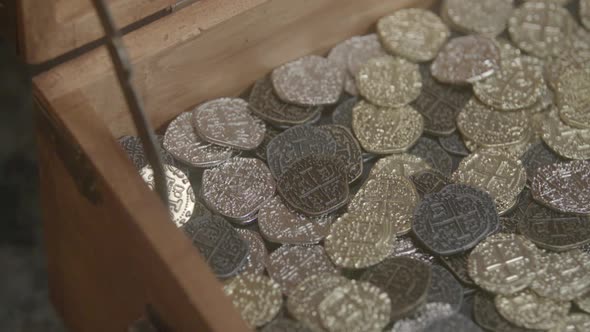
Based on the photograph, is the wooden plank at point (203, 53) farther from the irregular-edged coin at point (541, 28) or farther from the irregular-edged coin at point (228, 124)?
the irregular-edged coin at point (541, 28)

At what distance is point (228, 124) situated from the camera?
3.58 ft

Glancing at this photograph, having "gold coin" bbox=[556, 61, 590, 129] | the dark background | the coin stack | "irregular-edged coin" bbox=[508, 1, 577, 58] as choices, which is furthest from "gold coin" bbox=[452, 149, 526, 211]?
the dark background

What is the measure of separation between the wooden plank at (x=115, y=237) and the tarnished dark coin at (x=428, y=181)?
1.15ft

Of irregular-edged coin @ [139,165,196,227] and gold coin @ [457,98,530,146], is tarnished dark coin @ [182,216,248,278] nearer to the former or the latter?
irregular-edged coin @ [139,165,196,227]

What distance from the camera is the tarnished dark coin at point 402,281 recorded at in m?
0.94

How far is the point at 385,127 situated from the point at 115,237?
1.31ft

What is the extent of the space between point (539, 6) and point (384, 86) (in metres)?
0.30

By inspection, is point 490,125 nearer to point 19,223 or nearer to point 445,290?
point 445,290

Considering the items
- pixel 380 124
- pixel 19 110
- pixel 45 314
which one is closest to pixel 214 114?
pixel 380 124

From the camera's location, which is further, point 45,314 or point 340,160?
point 45,314

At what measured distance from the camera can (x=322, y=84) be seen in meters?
1.14

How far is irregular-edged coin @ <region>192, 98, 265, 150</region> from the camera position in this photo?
1.08 meters

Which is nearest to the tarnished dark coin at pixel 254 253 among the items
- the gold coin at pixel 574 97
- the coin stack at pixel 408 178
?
the coin stack at pixel 408 178

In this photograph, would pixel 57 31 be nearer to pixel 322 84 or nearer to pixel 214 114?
pixel 214 114
